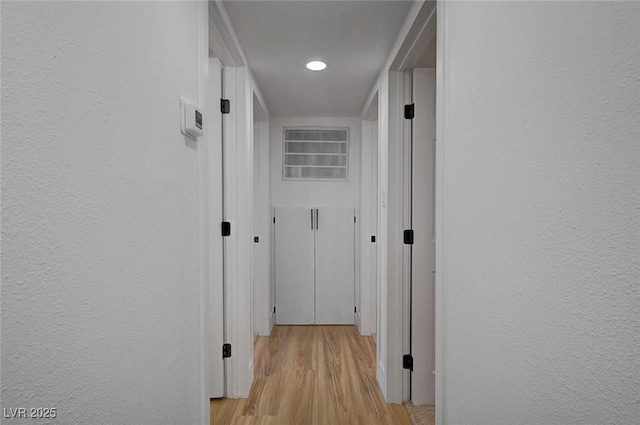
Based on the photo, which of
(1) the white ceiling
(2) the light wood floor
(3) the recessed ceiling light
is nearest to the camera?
(1) the white ceiling

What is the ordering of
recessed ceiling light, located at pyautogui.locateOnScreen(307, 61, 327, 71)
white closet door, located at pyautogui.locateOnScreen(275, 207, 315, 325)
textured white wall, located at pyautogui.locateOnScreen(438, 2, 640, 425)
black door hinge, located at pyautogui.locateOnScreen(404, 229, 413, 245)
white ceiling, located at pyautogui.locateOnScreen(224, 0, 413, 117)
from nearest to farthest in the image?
textured white wall, located at pyautogui.locateOnScreen(438, 2, 640, 425)
white ceiling, located at pyautogui.locateOnScreen(224, 0, 413, 117)
black door hinge, located at pyautogui.locateOnScreen(404, 229, 413, 245)
recessed ceiling light, located at pyautogui.locateOnScreen(307, 61, 327, 71)
white closet door, located at pyautogui.locateOnScreen(275, 207, 315, 325)

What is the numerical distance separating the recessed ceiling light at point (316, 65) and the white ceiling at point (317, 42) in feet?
0.14

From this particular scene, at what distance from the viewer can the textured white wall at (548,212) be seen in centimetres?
60

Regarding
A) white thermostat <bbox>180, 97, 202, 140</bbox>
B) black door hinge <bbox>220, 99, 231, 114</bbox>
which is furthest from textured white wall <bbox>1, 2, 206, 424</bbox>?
black door hinge <bbox>220, 99, 231, 114</bbox>

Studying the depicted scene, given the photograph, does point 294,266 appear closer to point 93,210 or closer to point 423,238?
point 423,238

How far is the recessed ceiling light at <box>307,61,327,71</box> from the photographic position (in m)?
2.70

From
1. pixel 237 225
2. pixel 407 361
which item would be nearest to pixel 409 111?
pixel 237 225

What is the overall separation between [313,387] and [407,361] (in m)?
0.73

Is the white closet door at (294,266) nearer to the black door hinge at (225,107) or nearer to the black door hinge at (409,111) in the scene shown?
the black door hinge at (225,107)

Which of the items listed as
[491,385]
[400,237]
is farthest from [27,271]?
[400,237]

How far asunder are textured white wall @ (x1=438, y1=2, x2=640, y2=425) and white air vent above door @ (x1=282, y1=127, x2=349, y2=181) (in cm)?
314

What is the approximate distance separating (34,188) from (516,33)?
1.00 m

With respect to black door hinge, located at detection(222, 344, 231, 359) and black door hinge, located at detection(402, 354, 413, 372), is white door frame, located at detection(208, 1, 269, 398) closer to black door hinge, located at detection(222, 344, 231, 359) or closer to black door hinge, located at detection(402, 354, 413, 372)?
black door hinge, located at detection(222, 344, 231, 359)

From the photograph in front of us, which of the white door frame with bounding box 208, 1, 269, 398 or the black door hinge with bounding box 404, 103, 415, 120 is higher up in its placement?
the black door hinge with bounding box 404, 103, 415, 120
